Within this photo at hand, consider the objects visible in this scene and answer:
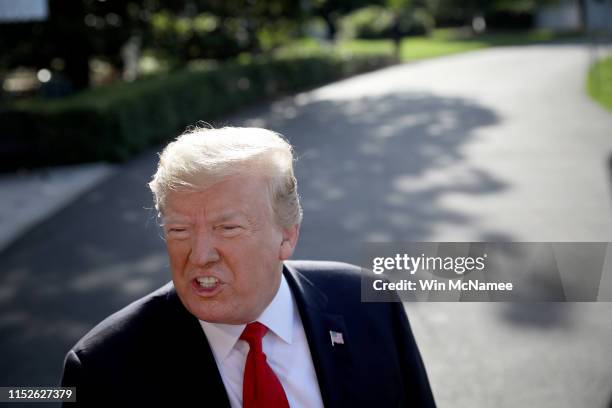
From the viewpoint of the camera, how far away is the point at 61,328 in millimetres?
6164

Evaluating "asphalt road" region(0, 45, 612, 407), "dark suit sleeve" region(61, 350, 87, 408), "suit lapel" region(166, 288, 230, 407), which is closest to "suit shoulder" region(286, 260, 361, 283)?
"suit lapel" region(166, 288, 230, 407)

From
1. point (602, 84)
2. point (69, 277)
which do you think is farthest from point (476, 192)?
point (602, 84)

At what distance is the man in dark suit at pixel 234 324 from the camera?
2205 millimetres

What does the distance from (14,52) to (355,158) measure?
8919 millimetres

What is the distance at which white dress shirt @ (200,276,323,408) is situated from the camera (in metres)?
2.37

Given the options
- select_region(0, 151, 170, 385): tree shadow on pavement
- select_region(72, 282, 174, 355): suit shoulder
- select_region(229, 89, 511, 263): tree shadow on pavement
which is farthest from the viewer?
select_region(229, 89, 511, 263): tree shadow on pavement

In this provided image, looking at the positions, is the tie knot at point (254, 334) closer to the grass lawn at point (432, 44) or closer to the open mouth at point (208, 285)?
the open mouth at point (208, 285)

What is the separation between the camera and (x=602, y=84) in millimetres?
19312

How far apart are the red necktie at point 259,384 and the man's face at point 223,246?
106mm

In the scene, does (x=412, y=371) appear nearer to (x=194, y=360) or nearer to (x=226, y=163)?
(x=194, y=360)

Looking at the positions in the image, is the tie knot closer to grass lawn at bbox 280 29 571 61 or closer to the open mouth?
the open mouth

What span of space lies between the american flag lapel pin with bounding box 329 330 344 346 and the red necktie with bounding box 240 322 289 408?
0.25 metres

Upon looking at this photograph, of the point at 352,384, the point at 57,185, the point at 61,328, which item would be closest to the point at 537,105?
the point at 57,185

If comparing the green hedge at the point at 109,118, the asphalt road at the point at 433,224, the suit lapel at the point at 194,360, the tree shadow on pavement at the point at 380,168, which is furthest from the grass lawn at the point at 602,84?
the suit lapel at the point at 194,360
